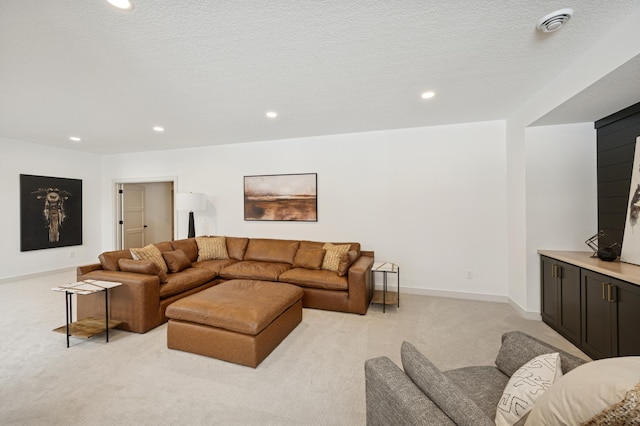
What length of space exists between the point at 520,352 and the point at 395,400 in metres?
0.81

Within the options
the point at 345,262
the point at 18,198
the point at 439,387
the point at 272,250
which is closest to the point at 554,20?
the point at 439,387

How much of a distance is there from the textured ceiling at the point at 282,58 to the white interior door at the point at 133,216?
2.81m

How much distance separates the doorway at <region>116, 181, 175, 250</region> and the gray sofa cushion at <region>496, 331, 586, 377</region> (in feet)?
23.6

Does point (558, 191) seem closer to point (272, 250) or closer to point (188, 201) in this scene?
point (272, 250)

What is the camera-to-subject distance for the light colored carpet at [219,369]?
176cm

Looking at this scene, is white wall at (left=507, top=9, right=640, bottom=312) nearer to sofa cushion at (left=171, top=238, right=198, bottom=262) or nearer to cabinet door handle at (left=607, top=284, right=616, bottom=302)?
cabinet door handle at (left=607, top=284, right=616, bottom=302)

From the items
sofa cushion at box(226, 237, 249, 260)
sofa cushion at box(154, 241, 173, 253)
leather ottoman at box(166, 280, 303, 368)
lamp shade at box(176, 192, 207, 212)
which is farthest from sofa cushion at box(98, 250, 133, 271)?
sofa cushion at box(226, 237, 249, 260)

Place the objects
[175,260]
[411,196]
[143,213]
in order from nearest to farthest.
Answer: [175,260] → [411,196] → [143,213]

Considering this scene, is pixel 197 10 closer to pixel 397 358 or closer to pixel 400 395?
pixel 400 395

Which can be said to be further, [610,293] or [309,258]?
[309,258]

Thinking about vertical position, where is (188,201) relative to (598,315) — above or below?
above

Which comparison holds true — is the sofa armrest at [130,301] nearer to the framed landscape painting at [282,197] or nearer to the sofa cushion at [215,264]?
the sofa cushion at [215,264]

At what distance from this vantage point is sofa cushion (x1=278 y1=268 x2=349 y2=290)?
11.4 ft

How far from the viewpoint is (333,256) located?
392 centimetres
